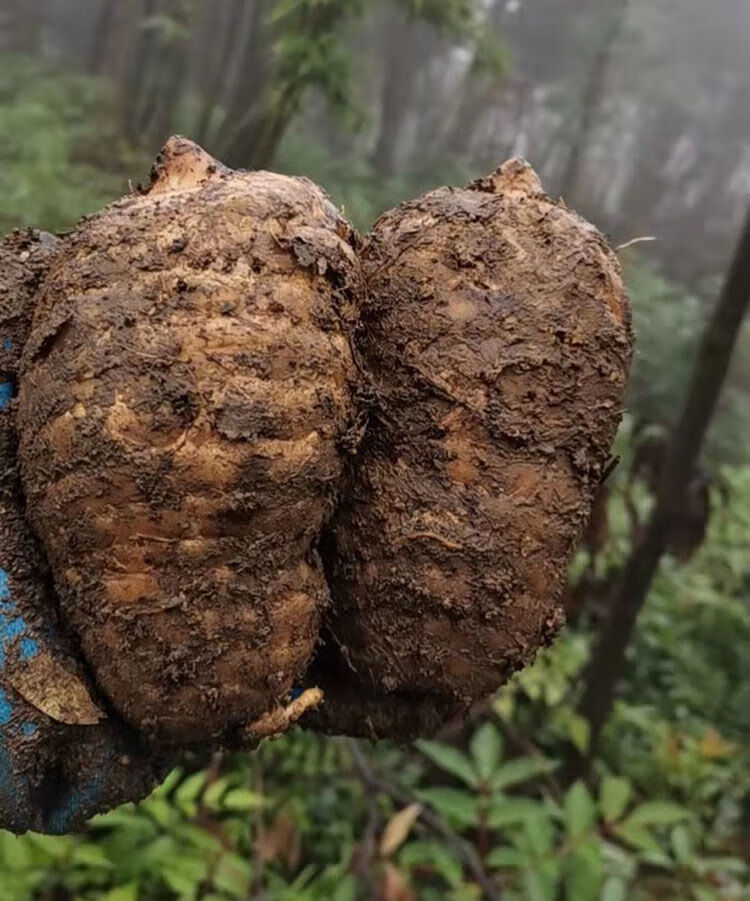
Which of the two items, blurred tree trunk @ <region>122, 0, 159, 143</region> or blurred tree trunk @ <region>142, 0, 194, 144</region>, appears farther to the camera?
blurred tree trunk @ <region>122, 0, 159, 143</region>

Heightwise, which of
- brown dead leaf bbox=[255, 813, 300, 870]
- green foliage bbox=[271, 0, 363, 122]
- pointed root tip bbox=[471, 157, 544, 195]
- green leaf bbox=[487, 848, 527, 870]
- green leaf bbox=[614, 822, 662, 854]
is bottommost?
brown dead leaf bbox=[255, 813, 300, 870]

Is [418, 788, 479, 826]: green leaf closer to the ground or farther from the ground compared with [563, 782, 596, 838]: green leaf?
closer to the ground

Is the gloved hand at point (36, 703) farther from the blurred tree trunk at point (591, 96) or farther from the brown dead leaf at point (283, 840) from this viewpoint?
the blurred tree trunk at point (591, 96)

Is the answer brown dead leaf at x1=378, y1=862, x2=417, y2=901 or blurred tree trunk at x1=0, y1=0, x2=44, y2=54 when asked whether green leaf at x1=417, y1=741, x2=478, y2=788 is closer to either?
brown dead leaf at x1=378, y1=862, x2=417, y2=901

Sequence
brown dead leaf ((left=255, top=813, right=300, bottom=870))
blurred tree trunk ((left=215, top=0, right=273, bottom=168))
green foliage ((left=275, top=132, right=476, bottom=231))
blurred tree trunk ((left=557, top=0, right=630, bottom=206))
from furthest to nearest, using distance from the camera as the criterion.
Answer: blurred tree trunk ((left=557, top=0, right=630, bottom=206)), green foliage ((left=275, top=132, right=476, bottom=231)), blurred tree trunk ((left=215, top=0, right=273, bottom=168)), brown dead leaf ((left=255, top=813, right=300, bottom=870))

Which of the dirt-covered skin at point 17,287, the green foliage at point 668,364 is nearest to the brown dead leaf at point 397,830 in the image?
the dirt-covered skin at point 17,287

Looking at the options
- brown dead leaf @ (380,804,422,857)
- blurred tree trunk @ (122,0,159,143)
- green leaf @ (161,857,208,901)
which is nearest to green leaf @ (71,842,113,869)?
green leaf @ (161,857,208,901)

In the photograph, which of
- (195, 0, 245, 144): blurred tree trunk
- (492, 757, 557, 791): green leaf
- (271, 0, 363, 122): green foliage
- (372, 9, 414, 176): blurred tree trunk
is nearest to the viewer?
(492, 757, 557, 791): green leaf

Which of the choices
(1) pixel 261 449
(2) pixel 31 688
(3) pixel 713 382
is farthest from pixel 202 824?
(3) pixel 713 382
